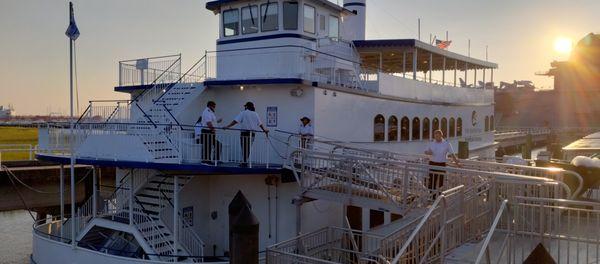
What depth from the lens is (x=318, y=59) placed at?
1462cm

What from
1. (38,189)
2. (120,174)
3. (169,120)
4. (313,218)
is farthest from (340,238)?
(38,189)

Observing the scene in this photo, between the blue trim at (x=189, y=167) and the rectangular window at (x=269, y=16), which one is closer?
the blue trim at (x=189, y=167)

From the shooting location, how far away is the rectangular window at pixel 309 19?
14.6 m

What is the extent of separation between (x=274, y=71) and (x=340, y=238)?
507 cm

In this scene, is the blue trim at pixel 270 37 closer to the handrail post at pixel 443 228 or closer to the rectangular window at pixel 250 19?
the rectangular window at pixel 250 19

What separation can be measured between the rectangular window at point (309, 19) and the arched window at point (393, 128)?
404 cm

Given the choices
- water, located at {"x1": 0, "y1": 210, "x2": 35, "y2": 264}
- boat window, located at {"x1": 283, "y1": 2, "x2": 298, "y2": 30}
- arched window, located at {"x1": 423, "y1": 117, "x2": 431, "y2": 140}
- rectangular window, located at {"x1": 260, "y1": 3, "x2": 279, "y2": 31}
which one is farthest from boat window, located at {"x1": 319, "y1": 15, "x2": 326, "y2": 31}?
water, located at {"x1": 0, "y1": 210, "x2": 35, "y2": 264}

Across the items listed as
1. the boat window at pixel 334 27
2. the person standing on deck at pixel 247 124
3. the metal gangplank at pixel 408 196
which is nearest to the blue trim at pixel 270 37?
the boat window at pixel 334 27

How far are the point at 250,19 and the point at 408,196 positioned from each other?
7437 millimetres

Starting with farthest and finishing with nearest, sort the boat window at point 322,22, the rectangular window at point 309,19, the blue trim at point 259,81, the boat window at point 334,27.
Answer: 1. the boat window at point 334,27
2. the boat window at point 322,22
3. the rectangular window at point 309,19
4. the blue trim at point 259,81

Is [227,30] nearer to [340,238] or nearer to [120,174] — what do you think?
[120,174]

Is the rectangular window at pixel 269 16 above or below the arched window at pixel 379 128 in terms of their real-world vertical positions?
above

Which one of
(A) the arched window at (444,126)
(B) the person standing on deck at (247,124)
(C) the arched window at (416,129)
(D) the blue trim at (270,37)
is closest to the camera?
(B) the person standing on deck at (247,124)

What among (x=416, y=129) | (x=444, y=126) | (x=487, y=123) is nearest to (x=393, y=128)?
(x=416, y=129)
